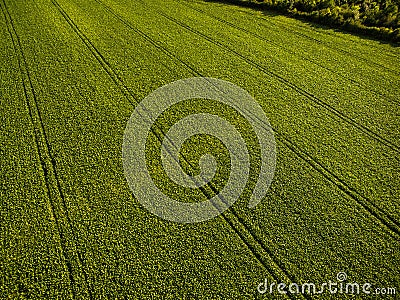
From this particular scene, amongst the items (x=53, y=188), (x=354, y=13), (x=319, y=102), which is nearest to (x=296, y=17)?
(x=354, y=13)

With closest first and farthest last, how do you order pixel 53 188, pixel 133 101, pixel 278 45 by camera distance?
pixel 53 188 → pixel 133 101 → pixel 278 45

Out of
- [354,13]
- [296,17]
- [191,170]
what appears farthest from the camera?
[296,17]

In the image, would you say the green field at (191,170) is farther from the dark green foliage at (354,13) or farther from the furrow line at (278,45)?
the dark green foliage at (354,13)

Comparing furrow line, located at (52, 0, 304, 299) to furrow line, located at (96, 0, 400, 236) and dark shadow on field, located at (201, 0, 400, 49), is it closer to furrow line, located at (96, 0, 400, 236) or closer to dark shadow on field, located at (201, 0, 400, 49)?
furrow line, located at (96, 0, 400, 236)

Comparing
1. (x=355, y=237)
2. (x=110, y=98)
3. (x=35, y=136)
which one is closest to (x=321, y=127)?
(x=355, y=237)

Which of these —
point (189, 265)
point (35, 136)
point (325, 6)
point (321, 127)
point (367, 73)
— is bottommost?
point (189, 265)

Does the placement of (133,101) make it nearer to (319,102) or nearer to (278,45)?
(319,102)

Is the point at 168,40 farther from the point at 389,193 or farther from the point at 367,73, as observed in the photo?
the point at 389,193
